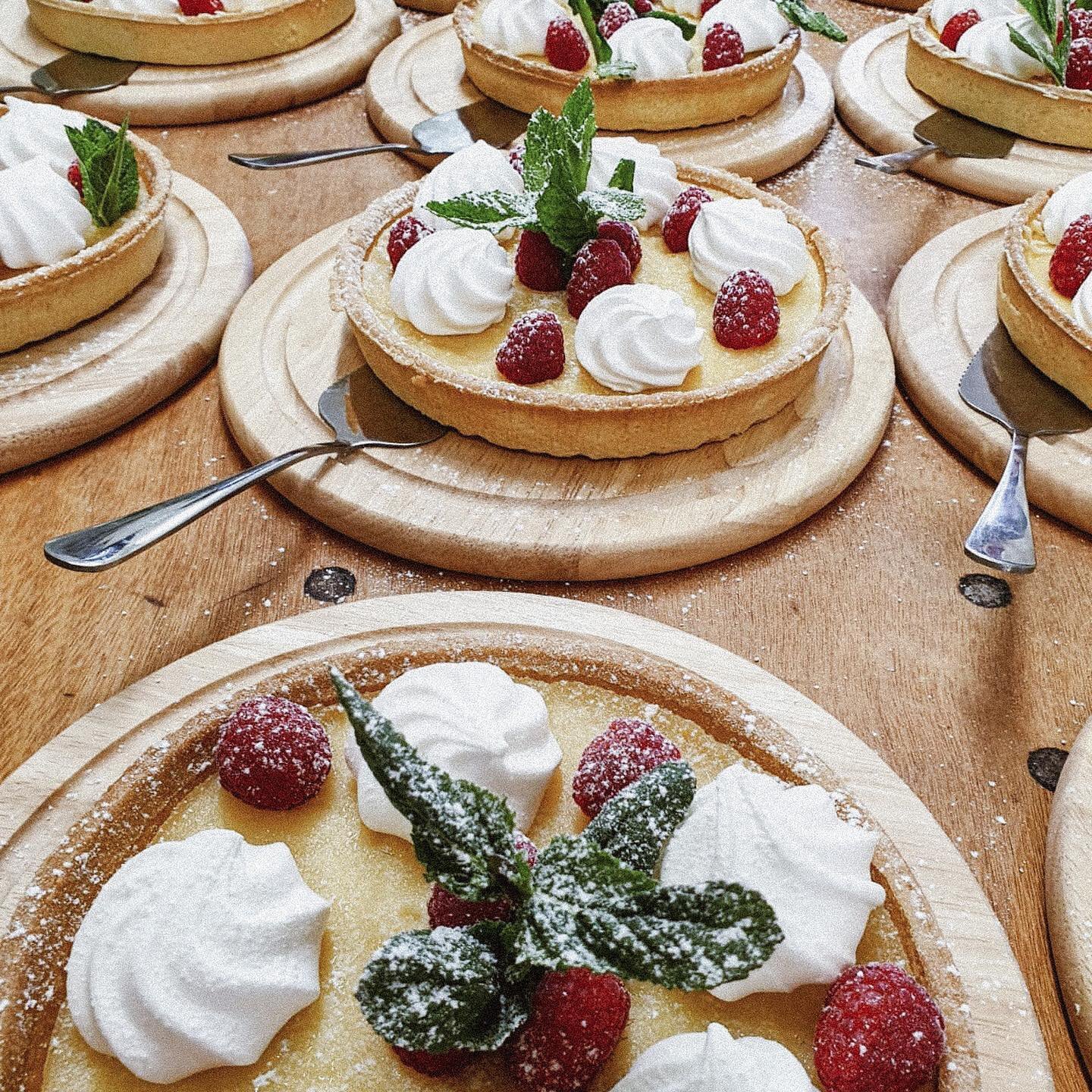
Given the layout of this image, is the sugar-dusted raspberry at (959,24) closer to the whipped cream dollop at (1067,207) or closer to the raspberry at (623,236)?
the whipped cream dollop at (1067,207)

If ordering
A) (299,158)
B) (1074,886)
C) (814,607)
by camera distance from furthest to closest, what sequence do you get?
(299,158)
(814,607)
(1074,886)

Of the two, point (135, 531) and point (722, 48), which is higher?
point (722, 48)

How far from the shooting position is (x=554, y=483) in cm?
200

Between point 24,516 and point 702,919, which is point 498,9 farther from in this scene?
point 702,919

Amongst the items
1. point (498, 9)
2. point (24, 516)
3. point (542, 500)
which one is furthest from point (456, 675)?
point (498, 9)

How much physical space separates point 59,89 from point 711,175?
74.2 inches

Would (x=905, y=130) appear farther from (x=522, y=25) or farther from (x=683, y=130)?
(x=522, y=25)

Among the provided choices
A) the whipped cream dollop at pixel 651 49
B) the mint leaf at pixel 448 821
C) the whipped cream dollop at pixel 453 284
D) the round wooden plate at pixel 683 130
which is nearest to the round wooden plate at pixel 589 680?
the mint leaf at pixel 448 821

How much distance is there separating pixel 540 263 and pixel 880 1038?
1610mm

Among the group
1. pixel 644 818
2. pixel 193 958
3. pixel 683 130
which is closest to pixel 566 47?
pixel 683 130

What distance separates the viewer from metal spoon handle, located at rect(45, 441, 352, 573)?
1.66 m

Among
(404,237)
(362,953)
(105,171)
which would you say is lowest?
(362,953)

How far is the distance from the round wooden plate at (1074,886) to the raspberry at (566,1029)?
586 mm

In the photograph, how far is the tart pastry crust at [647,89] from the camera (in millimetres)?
2895
